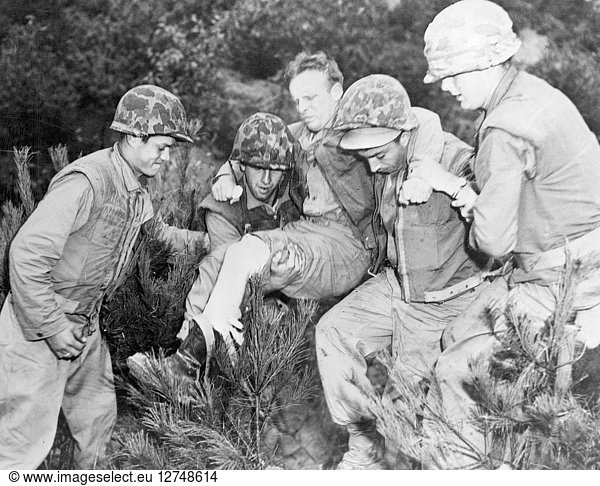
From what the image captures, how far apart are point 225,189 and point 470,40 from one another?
953 millimetres

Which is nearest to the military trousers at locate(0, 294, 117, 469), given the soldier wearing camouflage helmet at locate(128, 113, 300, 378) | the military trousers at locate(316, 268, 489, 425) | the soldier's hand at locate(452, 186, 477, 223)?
the soldier wearing camouflage helmet at locate(128, 113, 300, 378)

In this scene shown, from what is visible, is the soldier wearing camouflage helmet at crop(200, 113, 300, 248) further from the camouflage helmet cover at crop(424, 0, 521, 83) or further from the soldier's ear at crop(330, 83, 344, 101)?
the camouflage helmet cover at crop(424, 0, 521, 83)

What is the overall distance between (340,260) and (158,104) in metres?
0.78

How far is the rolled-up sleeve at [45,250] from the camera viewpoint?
2535mm

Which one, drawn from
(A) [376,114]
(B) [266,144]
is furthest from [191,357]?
(A) [376,114]

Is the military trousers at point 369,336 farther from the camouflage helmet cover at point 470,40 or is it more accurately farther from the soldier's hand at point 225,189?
the camouflage helmet cover at point 470,40

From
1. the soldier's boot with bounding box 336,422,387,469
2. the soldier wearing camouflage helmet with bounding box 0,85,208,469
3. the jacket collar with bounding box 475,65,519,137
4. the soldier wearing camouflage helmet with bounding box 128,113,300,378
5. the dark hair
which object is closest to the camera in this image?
the jacket collar with bounding box 475,65,519,137

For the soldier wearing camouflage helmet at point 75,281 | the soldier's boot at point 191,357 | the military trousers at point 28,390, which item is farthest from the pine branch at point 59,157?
the soldier's boot at point 191,357

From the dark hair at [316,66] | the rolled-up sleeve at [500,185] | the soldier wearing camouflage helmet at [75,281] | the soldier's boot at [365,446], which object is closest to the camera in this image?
the rolled-up sleeve at [500,185]

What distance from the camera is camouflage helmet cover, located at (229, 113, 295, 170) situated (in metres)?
2.79

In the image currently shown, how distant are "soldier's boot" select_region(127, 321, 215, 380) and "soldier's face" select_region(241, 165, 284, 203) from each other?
0.49 metres

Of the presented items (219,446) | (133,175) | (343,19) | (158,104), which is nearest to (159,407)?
(219,446)

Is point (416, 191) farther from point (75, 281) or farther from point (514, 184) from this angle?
point (75, 281)

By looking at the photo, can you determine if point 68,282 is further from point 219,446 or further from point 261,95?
point 261,95
